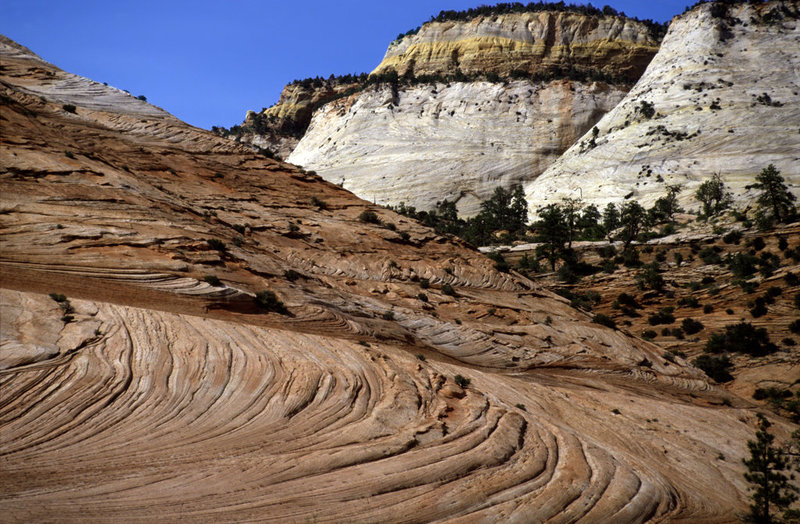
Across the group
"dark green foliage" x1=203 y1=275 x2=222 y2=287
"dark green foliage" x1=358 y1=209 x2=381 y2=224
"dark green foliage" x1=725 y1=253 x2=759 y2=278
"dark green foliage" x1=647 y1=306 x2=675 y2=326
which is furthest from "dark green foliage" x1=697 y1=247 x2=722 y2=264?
"dark green foliage" x1=203 y1=275 x2=222 y2=287

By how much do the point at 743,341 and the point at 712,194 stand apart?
30.7 m

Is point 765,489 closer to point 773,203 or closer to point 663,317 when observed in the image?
point 663,317

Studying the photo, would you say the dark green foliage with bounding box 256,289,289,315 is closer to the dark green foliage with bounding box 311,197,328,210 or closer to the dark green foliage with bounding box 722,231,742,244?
the dark green foliage with bounding box 311,197,328,210

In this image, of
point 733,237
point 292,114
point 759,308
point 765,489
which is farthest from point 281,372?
point 292,114

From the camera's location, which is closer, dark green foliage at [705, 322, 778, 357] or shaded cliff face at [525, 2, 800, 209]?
dark green foliage at [705, 322, 778, 357]

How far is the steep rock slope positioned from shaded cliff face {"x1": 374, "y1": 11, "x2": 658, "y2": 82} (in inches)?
8.0

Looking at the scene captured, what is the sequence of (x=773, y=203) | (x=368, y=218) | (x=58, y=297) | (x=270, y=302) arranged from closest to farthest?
(x=58, y=297), (x=270, y=302), (x=368, y=218), (x=773, y=203)

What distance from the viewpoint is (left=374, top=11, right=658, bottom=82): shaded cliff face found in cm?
11438

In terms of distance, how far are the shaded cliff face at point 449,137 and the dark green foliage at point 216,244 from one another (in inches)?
2470

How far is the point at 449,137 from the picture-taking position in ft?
314

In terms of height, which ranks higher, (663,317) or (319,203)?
(319,203)

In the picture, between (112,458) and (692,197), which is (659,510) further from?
(692,197)

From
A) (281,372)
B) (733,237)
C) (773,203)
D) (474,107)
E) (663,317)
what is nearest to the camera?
(281,372)

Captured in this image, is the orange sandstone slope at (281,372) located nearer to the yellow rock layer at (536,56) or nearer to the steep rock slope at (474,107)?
the steep rock slope at (474,107)
